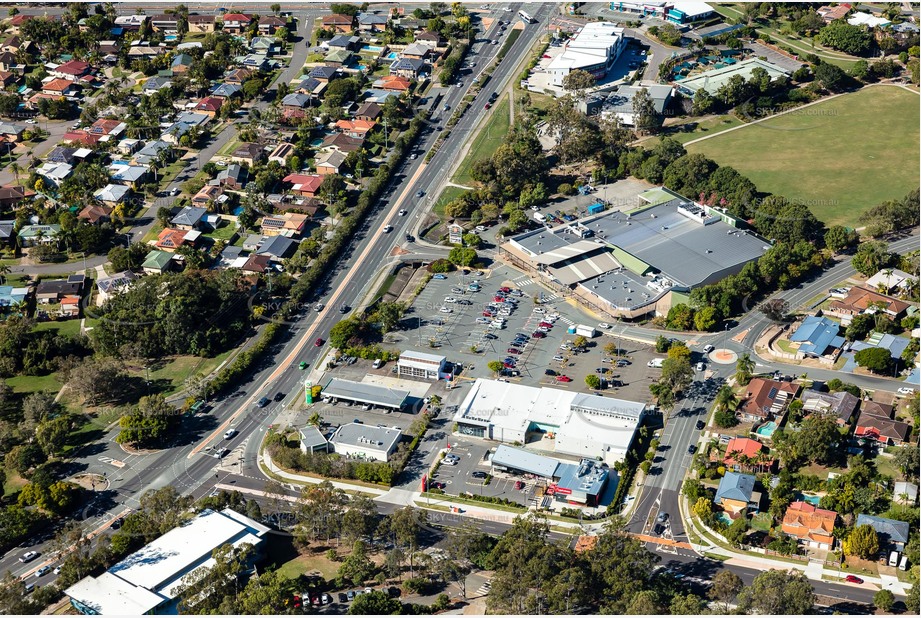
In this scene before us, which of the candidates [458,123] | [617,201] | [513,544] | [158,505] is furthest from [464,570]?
[458,123]

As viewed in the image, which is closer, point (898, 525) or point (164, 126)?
point (898, 525)

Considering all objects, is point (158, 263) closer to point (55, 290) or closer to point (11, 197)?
point (55, 290)

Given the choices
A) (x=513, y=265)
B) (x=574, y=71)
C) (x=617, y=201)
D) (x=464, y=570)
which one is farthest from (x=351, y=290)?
(x=574, y=71)

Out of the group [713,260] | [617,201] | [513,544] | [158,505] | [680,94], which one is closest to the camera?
[513,544]

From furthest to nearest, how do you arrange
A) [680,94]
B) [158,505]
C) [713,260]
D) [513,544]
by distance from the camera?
[680,94] → [713,260] → [158,505] → [513,544]

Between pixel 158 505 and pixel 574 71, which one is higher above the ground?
pixel 574 71

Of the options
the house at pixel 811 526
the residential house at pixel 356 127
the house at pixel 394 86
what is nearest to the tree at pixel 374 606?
the house at pixel 811 526

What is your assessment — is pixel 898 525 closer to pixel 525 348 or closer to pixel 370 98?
pixel 525 348
